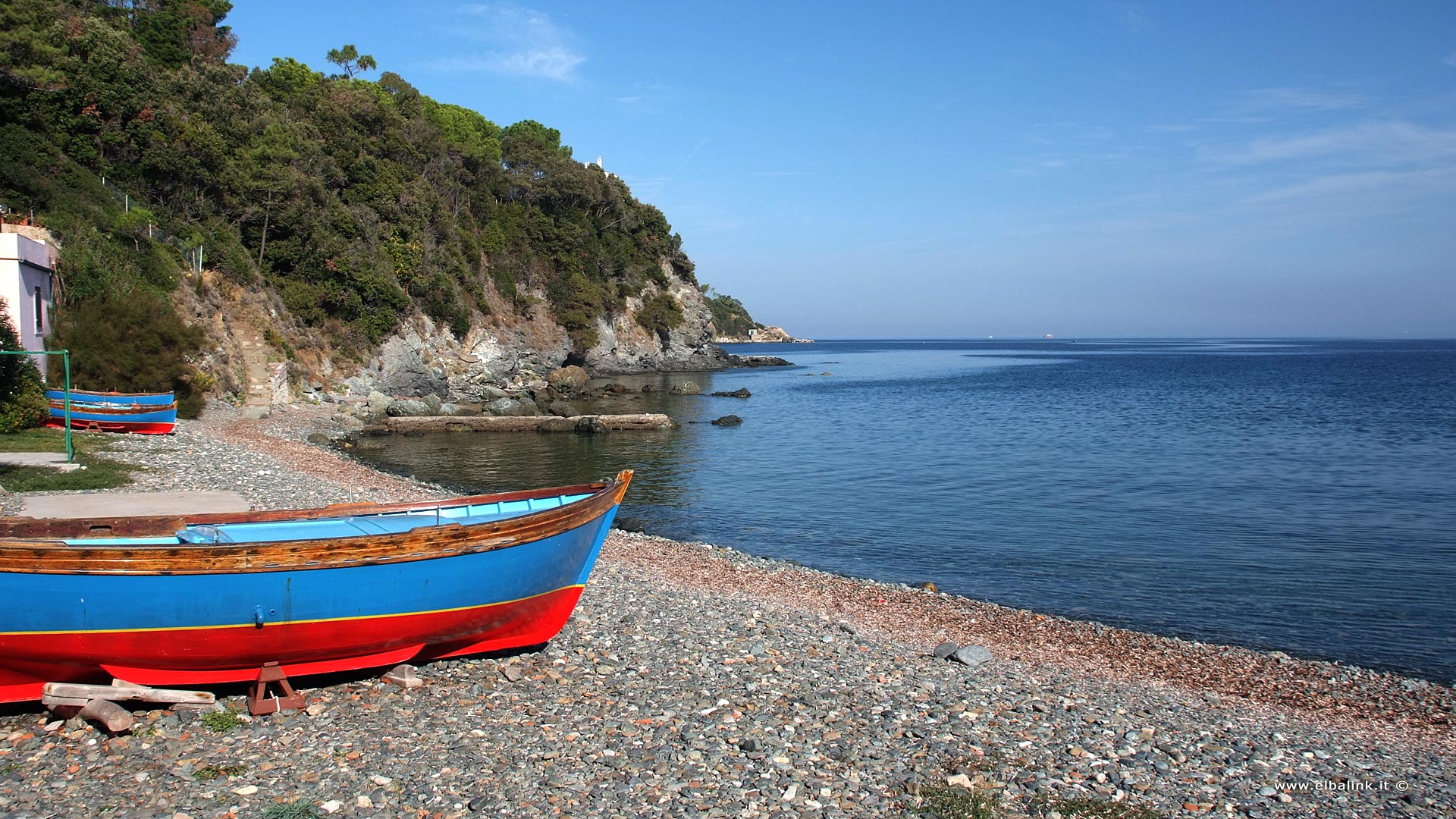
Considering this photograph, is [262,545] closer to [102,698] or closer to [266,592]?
[266,592]

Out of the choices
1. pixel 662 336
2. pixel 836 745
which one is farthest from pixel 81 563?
pixel 662 336

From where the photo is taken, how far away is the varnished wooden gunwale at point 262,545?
7.24 m

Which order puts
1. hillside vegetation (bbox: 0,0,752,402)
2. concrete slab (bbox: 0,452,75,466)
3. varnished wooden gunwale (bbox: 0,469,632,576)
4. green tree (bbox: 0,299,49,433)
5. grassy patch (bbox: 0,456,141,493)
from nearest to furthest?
varnished wooden gunwale (bbox: 0,469,632,576) < grassy patch (bbox: 0,456,141,493) < concrete slab (bbox: 0,452,75,466) < green tree (bbox: 0,299,49,433) < hillside vegetation (bbox: 0,0,752,402)

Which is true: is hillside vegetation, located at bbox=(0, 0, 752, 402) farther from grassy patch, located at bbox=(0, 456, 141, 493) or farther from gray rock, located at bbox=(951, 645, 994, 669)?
gray rock, located at bbox=(951, 645, 994, 669)

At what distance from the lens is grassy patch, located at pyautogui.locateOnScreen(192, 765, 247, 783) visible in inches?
265

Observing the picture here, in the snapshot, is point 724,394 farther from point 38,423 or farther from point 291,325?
point 38,423

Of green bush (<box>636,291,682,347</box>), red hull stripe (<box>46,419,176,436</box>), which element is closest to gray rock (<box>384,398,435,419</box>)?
red hull stripe (<box>46,419,176,436</box>)

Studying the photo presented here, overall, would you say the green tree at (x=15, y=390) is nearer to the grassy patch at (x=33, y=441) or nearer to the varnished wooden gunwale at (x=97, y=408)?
the grassy patch at (x=33, y=441)

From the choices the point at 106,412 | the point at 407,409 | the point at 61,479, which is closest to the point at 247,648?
the point at 61,479

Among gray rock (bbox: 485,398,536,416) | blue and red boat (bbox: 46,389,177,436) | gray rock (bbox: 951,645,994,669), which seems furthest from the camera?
gray rock (bbox: 485,398,536,416)

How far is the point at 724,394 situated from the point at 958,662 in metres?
53.8

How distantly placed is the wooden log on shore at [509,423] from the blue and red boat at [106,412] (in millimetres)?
13718

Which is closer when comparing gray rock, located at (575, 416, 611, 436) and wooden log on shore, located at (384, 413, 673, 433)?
wooden log on shore, located at (384, 413, 673, 433)

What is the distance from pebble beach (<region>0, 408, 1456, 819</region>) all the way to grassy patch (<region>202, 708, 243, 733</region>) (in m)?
0.02
